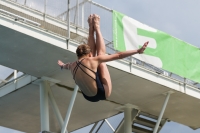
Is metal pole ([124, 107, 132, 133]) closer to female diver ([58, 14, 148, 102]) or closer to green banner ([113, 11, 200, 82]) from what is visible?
green banner ([113, 11, 200, 82])

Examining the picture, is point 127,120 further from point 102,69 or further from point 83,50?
point 83,50

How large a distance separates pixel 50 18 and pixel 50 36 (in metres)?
2.01

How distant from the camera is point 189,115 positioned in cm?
2394

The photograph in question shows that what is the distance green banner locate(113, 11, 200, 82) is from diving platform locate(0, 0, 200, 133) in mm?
539

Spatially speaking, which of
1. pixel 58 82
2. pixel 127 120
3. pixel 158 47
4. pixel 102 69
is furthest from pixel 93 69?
pixel 127 120

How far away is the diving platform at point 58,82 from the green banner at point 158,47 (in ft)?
1.77

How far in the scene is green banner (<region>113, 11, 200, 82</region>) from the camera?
60.6ft

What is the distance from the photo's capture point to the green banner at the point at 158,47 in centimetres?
1848

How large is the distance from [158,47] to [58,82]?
3998mm

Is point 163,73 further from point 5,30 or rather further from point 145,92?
point 5,30

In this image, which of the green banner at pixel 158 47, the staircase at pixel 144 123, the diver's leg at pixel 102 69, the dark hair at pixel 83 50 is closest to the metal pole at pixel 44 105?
the green banner at pixel 158 47

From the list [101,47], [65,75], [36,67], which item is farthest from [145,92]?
[101,47]

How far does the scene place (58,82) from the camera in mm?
20125

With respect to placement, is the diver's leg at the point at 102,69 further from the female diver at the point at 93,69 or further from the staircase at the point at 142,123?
the staircase at the point at 142,123
